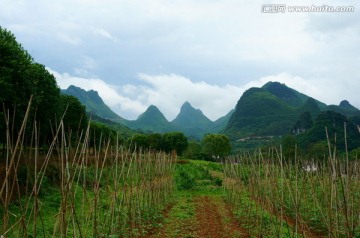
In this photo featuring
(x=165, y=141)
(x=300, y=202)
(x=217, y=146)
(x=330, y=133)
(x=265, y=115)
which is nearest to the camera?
(x=300, y=202)

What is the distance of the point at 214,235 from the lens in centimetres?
1026

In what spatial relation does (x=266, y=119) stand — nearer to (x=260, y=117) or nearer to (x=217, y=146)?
(x=260, y=117)

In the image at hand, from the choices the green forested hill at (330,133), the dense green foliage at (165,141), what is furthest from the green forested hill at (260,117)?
the dense green foliage at (165,141)

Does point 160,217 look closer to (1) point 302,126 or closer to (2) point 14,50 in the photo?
(2) point 14,50

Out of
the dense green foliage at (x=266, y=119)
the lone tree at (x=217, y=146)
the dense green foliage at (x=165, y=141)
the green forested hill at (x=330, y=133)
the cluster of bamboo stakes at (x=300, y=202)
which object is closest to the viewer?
the cluster of bamboo stakes at (x=300, y=202)

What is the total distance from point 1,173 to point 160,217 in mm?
5447

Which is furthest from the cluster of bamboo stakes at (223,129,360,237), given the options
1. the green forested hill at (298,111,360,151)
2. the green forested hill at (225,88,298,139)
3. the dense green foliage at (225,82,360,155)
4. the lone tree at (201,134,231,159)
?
the green forested hill at (225,88,298,139)

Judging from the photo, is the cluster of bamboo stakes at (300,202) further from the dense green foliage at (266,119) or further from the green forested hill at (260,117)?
the green forested hill at (260,117)

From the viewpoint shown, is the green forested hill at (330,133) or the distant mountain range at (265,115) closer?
the green forested hill at (330,133)

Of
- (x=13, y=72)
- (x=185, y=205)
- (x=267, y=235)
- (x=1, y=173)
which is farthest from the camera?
(x=185, y=205)

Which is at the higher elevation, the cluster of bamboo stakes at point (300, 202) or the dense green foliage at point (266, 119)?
the dense green foliage at point (266, 119)

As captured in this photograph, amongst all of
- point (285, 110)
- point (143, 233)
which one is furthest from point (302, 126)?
point (143, 233)

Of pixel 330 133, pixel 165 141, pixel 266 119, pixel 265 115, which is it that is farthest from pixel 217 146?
pixel 265 115

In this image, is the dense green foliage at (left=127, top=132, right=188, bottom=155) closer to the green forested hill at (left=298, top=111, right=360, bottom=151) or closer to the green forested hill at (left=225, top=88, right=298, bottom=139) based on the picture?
the green forested hill at (left=298, top=111, right=360, bottom=151)
